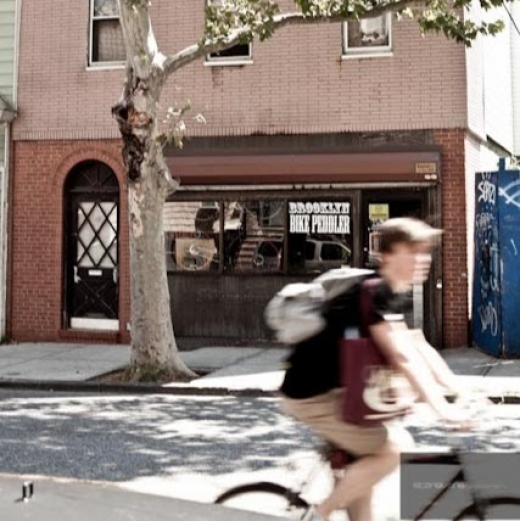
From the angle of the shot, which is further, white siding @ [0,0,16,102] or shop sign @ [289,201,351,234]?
white siding @ [0,0,16,102]

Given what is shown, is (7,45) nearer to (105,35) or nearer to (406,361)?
(105,35)

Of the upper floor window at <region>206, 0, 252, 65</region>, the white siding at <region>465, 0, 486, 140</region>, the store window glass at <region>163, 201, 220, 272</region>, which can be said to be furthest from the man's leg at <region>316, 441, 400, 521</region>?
the upper floor window at <region>206, 0, 252, 65</region>

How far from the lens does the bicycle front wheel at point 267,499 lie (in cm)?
361

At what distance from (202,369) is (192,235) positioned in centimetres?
345

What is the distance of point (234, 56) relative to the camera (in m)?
14.4

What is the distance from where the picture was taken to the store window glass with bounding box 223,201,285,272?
46.2 ft

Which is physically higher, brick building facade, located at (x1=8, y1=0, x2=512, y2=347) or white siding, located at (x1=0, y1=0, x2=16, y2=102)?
white siding, located at (x1=0, y1=0, x2=16, y2=102)

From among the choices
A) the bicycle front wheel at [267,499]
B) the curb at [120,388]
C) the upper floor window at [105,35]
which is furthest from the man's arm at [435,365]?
the upper floor window at [105,35]

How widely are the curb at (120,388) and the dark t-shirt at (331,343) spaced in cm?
659

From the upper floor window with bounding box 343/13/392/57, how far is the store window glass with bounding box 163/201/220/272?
3.63 meters

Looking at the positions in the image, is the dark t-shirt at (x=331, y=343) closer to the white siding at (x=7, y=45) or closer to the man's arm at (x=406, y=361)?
the man's arm at (x=406, y=361)

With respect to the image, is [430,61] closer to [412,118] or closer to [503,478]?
[412,118]

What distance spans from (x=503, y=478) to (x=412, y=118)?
28.0ft

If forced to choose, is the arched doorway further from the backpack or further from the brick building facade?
the backpack
